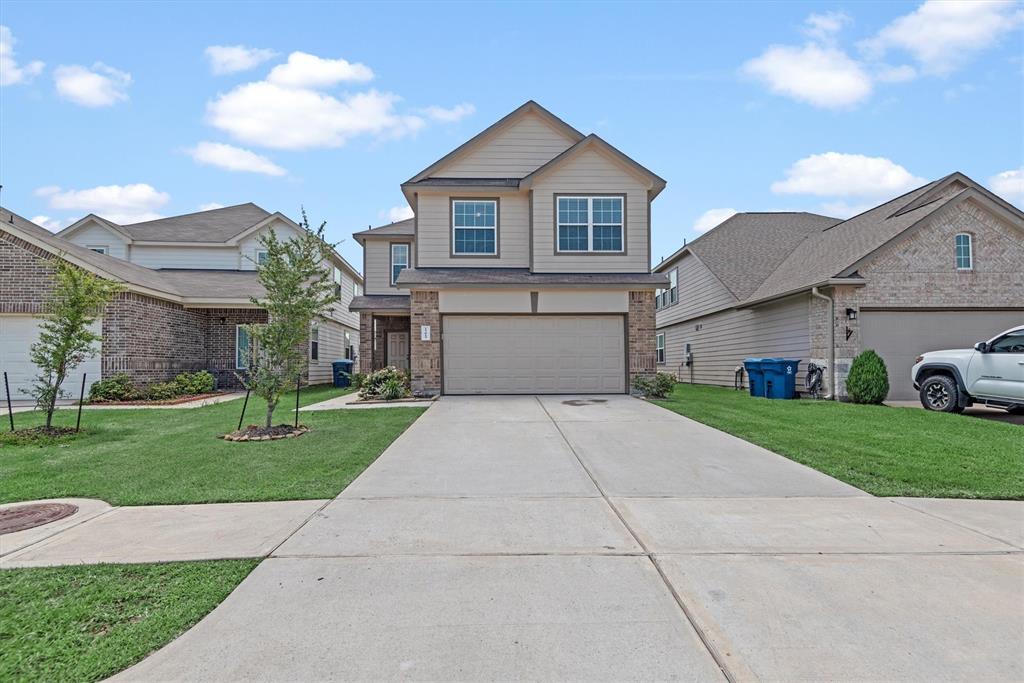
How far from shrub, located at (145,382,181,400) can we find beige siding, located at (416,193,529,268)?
8.05m

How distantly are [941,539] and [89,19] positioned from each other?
48.2 ft

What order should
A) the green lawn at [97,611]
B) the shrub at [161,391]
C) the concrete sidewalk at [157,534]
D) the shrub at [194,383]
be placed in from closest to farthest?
the green lawn at [97,611], the concrete sidewalk at [157,534], the shrub at [161,391], the shrub at [194,383]

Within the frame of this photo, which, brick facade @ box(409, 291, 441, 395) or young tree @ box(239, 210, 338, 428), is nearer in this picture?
young tree @ box(239, 210, 338, 428)

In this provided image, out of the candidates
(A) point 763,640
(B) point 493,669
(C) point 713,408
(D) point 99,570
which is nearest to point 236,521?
(D) point 99,570

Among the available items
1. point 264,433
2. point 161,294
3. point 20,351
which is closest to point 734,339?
point 264,433

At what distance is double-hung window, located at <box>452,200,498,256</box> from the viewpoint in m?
16.0

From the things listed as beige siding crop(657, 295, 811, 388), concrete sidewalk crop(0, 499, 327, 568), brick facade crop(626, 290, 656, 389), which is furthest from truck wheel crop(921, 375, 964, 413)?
concrete sidewalk crop(0, 499, 327, 568)

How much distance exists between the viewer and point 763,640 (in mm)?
2934

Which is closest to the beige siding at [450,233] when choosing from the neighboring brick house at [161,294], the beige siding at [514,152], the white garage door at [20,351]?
the beige siding at [514,152]

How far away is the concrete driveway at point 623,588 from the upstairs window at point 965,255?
39.6 ft

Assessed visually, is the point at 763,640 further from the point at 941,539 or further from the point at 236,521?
the point at 236,521

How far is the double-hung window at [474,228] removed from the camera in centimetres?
1598

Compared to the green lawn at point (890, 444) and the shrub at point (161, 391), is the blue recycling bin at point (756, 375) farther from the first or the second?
the shrub at point (161, 391)

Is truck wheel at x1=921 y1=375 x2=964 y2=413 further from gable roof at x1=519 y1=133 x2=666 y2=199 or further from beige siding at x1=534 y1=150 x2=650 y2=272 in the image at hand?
gable roof at x1=519 y1=133 x2=666 y2=199
